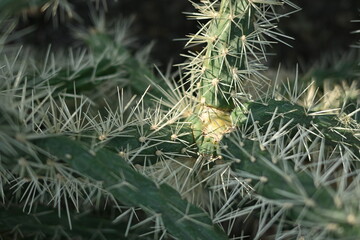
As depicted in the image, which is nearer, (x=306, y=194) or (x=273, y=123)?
(x=306, y=194)

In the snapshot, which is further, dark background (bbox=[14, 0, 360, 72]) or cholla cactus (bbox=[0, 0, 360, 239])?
dark background (bbox=[14, 0, 360, 72])

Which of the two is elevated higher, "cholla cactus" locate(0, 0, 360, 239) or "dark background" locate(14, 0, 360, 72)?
"cholla cactus" locate(0, 0, 360, 239)

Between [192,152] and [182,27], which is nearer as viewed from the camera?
[192,152]

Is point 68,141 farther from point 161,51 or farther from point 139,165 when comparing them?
point 161,51

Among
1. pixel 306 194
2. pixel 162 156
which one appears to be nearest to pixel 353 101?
pixel 162 156

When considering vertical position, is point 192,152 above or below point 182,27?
above
